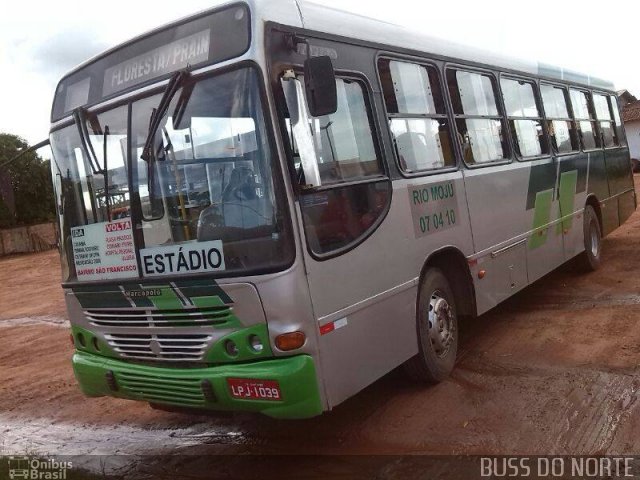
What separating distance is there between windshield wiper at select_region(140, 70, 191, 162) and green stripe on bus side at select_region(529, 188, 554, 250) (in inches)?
179

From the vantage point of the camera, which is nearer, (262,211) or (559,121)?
(262,211)

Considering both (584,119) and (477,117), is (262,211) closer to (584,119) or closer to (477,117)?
(477,117)

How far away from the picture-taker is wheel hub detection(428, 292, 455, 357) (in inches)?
197

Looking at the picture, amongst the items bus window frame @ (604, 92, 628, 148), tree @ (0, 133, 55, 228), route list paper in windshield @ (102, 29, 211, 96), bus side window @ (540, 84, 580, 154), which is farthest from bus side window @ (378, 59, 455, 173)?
tree @ (0, 133, 55, 228)

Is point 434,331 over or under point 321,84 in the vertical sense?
under

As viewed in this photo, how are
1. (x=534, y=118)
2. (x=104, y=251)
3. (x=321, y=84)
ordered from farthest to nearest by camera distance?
(x=534, y=118), (x=104, y=251), (x=321, y=84)

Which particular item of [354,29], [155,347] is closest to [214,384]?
[155,347]

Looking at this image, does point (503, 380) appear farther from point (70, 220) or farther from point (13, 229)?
point (13, 229)

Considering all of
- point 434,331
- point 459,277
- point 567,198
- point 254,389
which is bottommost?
point 434,331

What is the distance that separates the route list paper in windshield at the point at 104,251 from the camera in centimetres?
411

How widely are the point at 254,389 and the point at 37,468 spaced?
86.8 inches

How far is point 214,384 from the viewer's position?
147 inches

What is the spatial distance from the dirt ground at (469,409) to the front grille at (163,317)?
79 centimetres

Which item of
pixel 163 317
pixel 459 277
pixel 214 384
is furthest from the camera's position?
pixel 459 277
